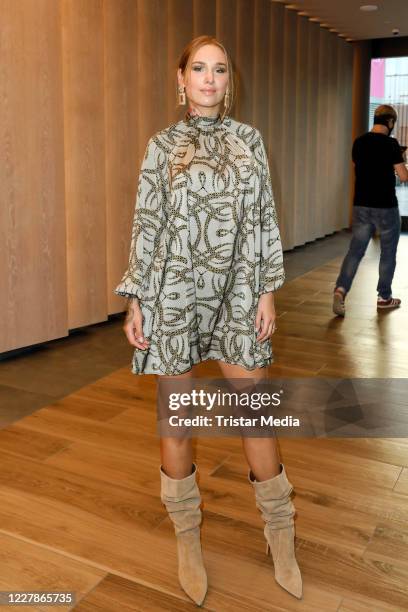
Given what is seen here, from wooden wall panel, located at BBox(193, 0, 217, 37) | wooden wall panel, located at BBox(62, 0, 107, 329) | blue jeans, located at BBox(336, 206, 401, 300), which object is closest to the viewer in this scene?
wooden wall panel, located at BBox(62, 0, 107, 329)

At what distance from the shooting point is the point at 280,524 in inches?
64.9

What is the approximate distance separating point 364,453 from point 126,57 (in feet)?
10.2

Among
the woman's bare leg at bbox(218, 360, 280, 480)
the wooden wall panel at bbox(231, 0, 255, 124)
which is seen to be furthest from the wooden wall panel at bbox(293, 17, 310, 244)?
the woman's bare leg at bbox(218, 360, 280, 480)

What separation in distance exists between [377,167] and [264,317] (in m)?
3.24

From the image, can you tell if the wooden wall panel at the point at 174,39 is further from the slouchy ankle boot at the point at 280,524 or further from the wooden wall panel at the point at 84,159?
the slouchy ankle boot at the point at 280,524

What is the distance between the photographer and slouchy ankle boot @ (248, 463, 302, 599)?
5.31ft

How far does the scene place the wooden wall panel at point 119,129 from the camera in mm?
4270

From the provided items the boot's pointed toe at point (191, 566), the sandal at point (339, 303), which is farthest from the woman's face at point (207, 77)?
the sandal at point (339, 303)

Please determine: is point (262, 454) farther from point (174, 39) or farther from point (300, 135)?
point (300, 135)

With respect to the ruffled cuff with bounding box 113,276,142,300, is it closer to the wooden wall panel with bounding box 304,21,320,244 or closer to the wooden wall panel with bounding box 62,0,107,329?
the wooden wall panel with bounding box 62,0,107,329

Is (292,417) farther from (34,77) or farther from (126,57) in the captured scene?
(126,57)

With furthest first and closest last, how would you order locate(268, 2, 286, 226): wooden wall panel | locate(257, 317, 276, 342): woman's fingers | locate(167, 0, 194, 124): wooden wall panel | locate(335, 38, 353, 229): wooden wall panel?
locate(335, 38, 353, 229): wooden wall panel, locate(268, 2, 286, 226): wooden wall panel, locate(167, 0, 194, 124): wooden wall panel, locate(257, 317, 276, 342): woman's fingers

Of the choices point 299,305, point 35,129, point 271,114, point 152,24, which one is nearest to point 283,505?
point 35,129

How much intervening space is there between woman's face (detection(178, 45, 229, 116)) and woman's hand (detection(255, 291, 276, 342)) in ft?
1.52
